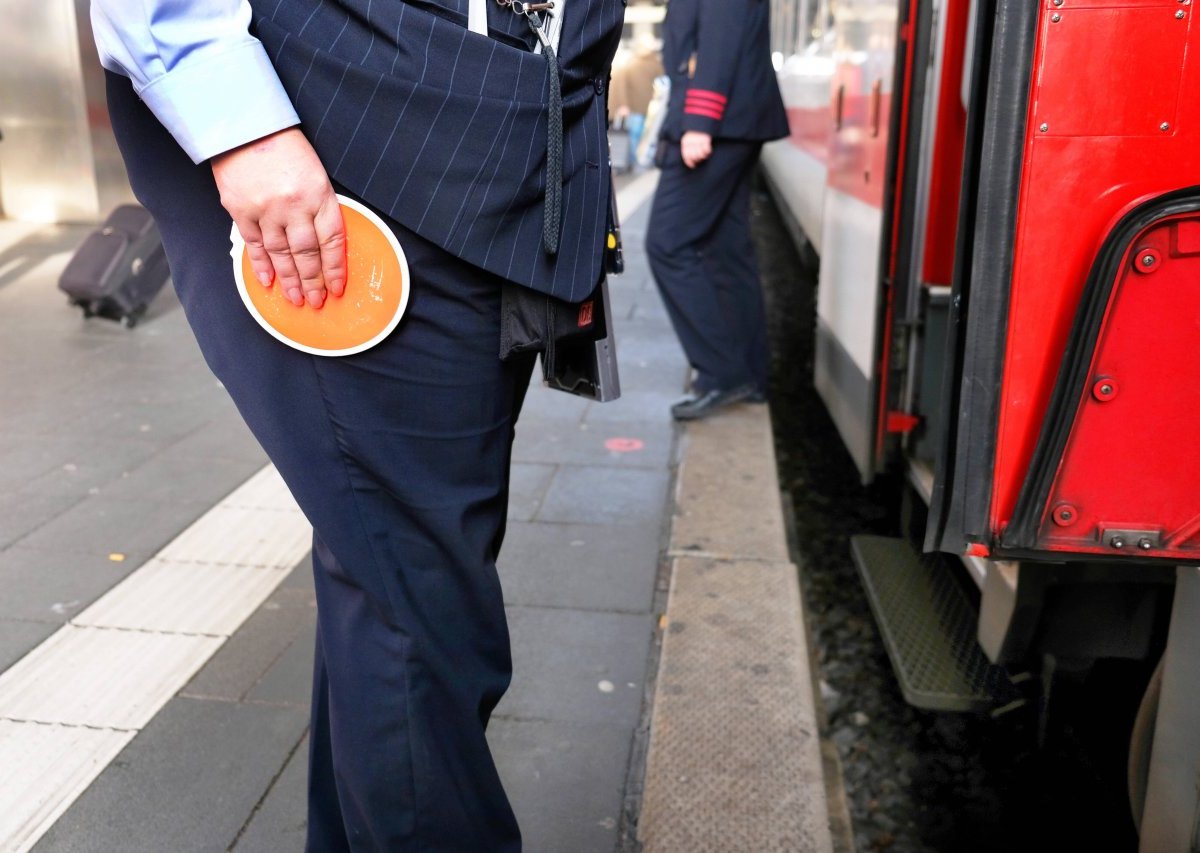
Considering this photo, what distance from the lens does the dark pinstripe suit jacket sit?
1247 millimetres

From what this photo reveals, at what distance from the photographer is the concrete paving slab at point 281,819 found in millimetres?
2039

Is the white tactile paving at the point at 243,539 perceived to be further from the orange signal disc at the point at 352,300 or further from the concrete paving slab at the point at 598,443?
the orange signal disc at the point at 352,300

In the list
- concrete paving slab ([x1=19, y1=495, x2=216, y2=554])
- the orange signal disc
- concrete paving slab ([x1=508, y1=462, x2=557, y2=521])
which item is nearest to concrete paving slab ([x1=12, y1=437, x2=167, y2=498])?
concrete paving slab ([x1=19, y1=495, x2=216, y2=554])

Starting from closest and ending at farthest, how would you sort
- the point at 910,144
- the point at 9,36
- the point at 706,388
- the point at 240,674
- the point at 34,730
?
1. the point at 34,730
2. the point at 240,674
3. the point at 910,144
4. the point at 706,388
5. the point at 9,36

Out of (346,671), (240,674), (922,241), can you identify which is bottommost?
(240,674)

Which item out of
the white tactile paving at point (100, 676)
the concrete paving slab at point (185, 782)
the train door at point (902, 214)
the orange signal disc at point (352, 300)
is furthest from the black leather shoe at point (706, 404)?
the orange signal disc at point (352, 300)

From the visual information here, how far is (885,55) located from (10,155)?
8.02m

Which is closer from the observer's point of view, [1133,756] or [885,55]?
[1133,756]

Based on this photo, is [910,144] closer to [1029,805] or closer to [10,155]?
[1029,805]

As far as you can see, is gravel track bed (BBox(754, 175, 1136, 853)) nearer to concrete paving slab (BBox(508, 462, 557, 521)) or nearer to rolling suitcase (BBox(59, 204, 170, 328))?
concrete paving slab (BBox(508, 462, 557, 521))

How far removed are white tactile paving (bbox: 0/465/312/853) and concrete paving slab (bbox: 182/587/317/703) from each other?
34 mm

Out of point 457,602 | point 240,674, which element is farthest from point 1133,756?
point 240,674

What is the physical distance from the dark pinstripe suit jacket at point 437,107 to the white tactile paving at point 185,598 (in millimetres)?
1803

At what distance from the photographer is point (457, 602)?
4.90 feet
